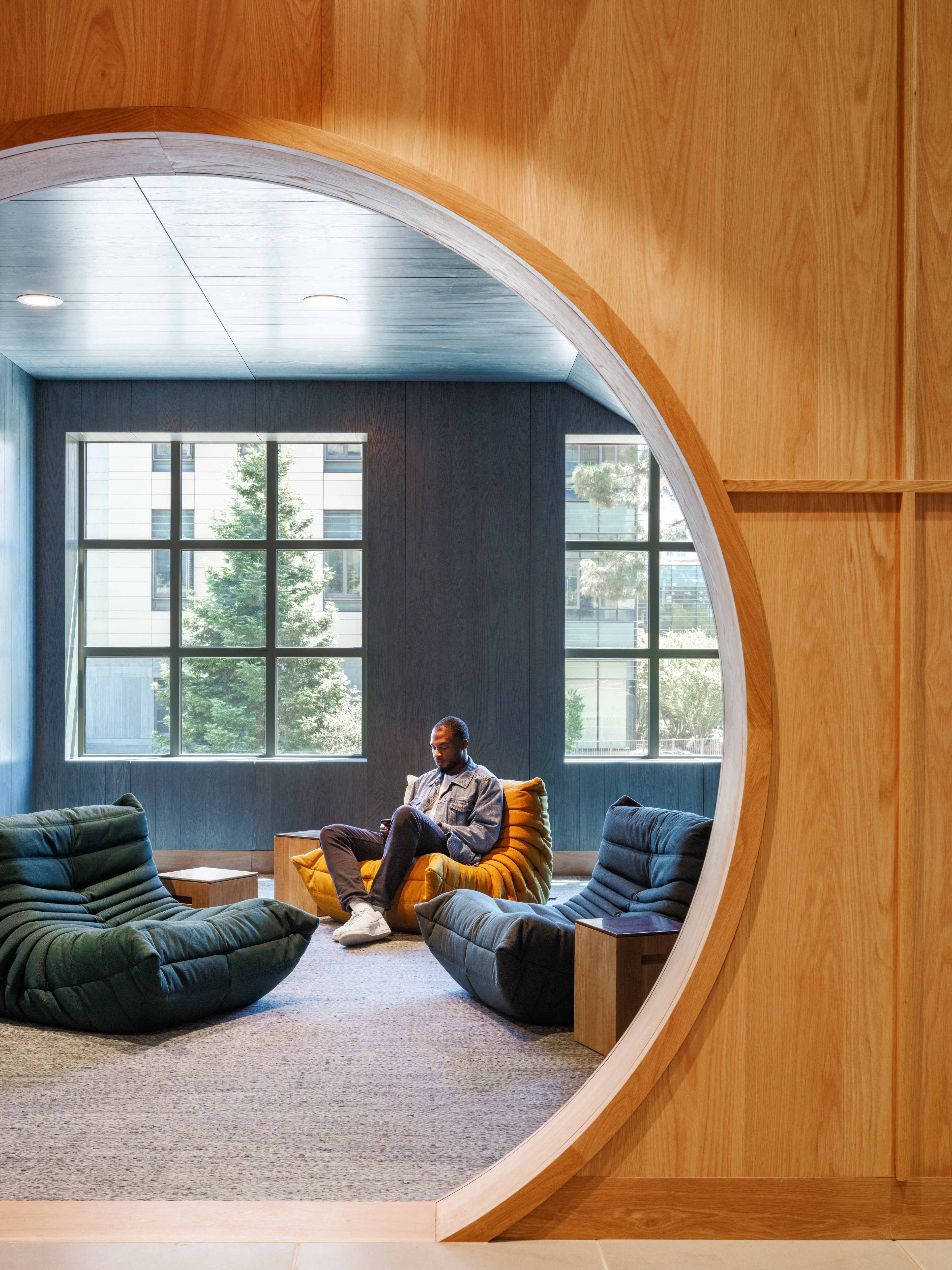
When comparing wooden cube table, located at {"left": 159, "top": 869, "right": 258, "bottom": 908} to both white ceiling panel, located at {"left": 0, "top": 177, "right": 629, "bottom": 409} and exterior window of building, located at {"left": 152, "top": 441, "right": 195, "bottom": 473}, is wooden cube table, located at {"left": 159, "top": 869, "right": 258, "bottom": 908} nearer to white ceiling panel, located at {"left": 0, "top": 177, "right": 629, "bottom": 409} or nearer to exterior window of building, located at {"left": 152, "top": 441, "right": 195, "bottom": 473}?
white ceiling panel, located at {"left": 0, "top": 177, "right": 629, "bottom": 409}

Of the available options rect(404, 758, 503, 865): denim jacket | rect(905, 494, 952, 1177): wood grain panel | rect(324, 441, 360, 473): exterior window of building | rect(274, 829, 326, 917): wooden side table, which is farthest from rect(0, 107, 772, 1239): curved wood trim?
rect(324, 441, 360, 473): exterior window of building

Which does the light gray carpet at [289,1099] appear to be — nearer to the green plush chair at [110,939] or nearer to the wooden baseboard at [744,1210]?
the green plush chair at [110,939]

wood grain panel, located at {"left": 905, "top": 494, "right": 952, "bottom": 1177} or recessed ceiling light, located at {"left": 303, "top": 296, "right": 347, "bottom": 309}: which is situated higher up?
recessed ceiling light, located at {"left": 303, "top": 296, "right": 347, "bottom": 309}

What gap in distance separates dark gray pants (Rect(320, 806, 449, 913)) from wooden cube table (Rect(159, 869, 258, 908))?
1.38 feet

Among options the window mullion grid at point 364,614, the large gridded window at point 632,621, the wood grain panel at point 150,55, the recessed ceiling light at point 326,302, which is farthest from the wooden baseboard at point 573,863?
the wood grain panel at point 150,55

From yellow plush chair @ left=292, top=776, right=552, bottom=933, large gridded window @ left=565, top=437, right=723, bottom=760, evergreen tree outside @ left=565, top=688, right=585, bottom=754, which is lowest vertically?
yellow plush chair @ left=292, top=776, right=552, bottom=933

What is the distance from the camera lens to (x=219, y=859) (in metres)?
6.79

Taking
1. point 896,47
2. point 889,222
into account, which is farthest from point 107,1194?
point 896,47

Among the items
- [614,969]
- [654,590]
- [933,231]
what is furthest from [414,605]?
[933,231]

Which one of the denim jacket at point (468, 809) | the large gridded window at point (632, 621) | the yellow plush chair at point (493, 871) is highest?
the large gridded window at point (632, 621)

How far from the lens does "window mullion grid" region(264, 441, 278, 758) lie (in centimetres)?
715

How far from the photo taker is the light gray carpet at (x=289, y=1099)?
7.86 ft

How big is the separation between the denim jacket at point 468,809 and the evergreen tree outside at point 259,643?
198 cm

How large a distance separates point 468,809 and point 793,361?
352cm
